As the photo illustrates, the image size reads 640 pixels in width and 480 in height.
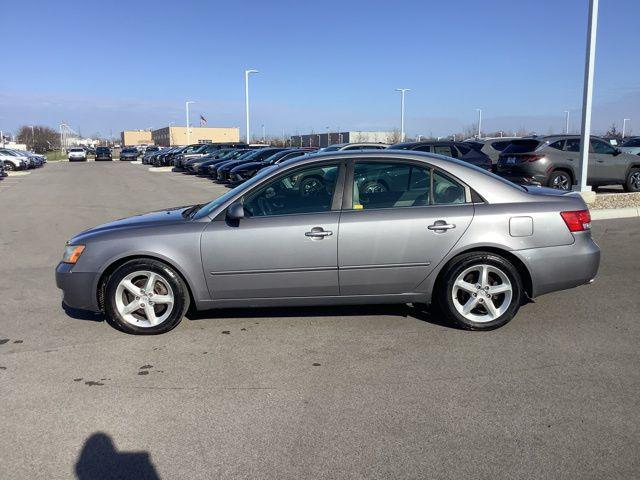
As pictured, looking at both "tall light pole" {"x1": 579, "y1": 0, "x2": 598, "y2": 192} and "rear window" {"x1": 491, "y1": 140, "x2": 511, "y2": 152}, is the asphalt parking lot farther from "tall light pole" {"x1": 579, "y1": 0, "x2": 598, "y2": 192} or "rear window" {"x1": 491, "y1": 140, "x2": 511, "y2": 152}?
"rear window" {"x1": 491, "y1": 140, "x2": 511, "y2": 152}

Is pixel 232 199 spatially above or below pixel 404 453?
above

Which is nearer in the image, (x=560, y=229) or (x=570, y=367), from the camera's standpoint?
(x=570, y=367)

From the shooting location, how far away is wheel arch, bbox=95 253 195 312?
4.90 metres

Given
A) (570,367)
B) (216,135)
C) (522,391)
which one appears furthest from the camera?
(216,135)

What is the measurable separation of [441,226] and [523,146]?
33.6 feet

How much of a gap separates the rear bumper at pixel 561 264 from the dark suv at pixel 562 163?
8.48m

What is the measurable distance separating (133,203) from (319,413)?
13.5 m

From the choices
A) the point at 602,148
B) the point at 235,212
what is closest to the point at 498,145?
the point at 602,148

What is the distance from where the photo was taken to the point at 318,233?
15.7ft

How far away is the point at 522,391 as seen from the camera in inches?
149

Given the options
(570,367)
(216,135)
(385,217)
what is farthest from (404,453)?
(216,135)

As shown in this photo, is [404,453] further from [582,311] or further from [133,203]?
[133,203]

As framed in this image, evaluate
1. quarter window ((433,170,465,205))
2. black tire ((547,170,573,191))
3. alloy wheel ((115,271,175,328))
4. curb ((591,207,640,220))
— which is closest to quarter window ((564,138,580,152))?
black tire ((547,170,573,191))

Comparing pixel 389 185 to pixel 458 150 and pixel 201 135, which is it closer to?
pixel 458 150
